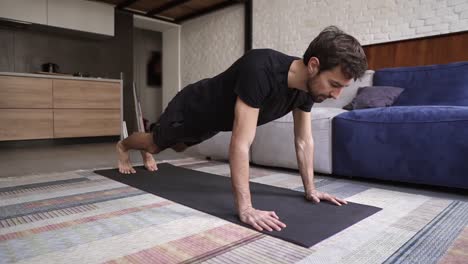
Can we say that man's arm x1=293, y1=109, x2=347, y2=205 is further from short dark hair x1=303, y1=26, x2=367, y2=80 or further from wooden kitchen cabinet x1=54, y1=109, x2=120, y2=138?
wooden kitchen cabinet x1=54, y1=109, x2=120, y2=138

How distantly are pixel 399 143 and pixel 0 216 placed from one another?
2.05 meters

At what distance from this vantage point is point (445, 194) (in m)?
1.72

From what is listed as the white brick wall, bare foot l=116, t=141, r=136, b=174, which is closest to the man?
bare foot l=116, t=141, r=136, b=174

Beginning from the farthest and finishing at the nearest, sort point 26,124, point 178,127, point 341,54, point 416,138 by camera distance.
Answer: point 26,124 → point 416,138 → point 178,127 → point 341,54

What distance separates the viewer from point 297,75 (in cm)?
120

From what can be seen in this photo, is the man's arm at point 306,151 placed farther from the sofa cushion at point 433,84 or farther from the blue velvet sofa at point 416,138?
the sofa cushion at point 433,84

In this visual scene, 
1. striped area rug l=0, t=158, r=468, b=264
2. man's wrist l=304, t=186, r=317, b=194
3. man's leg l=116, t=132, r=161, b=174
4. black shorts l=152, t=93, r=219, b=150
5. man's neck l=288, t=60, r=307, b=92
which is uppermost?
man's neck l=288, t=60, r=307, b=92

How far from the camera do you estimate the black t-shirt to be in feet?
3.80

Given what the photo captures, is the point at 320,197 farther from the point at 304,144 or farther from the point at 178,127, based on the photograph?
the point at 178,127

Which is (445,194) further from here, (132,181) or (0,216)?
(0,216)

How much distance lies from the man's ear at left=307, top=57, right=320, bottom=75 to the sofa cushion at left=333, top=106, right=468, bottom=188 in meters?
1.00

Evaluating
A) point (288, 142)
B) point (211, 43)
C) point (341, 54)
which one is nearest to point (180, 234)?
point (341, 54)

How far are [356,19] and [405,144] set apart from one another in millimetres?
2186

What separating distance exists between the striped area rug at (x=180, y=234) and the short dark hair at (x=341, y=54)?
1.90 ft
